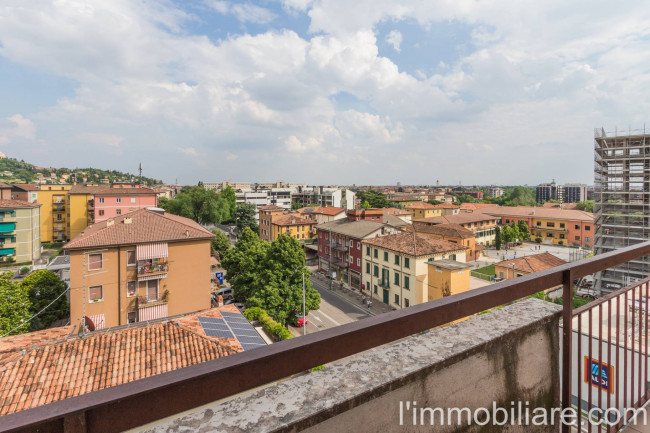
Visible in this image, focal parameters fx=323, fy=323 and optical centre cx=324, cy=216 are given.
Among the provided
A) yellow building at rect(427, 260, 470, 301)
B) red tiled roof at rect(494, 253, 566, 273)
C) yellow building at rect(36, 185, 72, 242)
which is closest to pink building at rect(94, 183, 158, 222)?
yellow building at rect(36, 185, 72, 242)

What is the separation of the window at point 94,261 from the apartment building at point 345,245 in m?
16.7

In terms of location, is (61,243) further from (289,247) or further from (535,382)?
(535,382)

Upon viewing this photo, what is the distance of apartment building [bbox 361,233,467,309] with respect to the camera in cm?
1912

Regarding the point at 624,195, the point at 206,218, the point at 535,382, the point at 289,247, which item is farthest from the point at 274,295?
the point at 206,218

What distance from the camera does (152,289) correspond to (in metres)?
14.8

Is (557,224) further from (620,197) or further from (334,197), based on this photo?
(334,197)

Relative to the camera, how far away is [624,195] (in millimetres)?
22047

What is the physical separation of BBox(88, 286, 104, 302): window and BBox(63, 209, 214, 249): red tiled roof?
1847mm

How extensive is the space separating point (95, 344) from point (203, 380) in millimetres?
A: 9106

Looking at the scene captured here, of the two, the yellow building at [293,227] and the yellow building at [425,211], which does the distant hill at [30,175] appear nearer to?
the yellow building at [293,227]

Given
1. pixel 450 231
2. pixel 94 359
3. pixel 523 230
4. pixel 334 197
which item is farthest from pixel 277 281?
pixel 334 197

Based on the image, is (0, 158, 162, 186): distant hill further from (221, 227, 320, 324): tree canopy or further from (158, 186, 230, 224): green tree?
(221, 227, 320, 324): tree canopy

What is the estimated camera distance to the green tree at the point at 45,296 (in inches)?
589

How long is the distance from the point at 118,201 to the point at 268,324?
96.8 feet
